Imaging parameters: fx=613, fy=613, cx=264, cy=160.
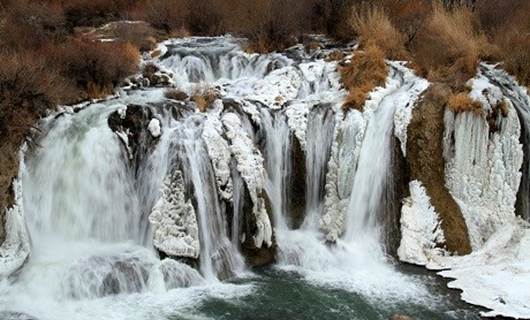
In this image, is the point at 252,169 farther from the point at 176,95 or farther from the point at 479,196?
the point at 479,196

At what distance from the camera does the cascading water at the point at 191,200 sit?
1027cm

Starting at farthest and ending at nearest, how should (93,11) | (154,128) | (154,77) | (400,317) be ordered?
(93,11) < (154,77) < (154,128) < (400,317)

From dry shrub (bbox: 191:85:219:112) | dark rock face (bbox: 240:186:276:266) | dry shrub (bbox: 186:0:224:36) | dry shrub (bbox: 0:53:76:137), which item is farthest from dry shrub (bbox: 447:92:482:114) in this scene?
dry shrub (bbox: 186:0:224:36)

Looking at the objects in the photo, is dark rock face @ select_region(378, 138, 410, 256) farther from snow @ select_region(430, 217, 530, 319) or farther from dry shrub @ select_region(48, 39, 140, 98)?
dry shrub @ select_region(48, 39, 140, 98)

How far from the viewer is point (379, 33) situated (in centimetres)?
1678

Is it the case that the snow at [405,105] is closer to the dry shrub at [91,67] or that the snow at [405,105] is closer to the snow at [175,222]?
the snow at [175,222]

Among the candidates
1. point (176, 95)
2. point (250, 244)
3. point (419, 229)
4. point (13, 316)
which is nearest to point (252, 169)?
point (250, 244)

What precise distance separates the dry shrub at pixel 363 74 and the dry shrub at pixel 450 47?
1.04 meters

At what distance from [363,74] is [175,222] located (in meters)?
6.35

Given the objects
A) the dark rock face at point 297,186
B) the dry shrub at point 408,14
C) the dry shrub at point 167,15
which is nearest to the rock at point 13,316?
the dark rock face at point 297,186

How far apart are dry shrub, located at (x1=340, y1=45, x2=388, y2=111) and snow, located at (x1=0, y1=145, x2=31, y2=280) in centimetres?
702

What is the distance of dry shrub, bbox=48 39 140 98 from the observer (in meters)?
14.2

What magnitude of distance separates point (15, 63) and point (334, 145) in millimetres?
6641

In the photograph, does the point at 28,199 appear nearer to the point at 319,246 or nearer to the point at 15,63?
the point at 15,63
